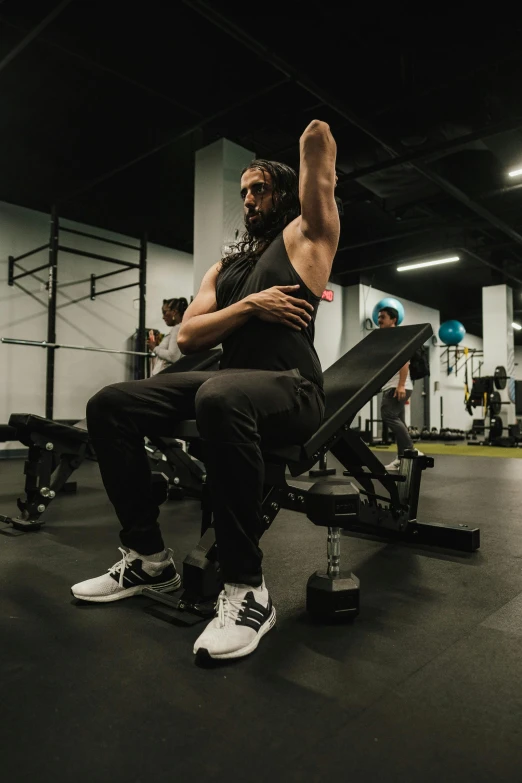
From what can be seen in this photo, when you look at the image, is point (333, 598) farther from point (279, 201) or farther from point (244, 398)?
point (279, 201)

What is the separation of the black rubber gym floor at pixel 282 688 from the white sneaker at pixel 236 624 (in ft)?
0.10

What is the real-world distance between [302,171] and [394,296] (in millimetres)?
9788

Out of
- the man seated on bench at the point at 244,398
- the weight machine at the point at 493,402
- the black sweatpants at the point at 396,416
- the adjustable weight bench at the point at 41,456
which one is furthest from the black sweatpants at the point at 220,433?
the weight machine at the point at 493,402

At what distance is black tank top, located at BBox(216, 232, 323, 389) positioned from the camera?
1.26 meters

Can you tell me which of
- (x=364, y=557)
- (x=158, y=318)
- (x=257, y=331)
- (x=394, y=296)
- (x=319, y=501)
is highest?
(x=394, y=296)

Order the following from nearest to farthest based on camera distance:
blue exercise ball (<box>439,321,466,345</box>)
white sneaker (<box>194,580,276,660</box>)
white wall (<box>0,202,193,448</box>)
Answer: white sneaker (<box>194,580,276,660</box>) < white wall (<box>0,202,193,448</box>) < blue exercise ball (<box>439,321,466,345</box>)

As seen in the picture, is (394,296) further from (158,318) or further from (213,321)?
(213,321)

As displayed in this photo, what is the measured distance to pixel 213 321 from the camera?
1.30 meters

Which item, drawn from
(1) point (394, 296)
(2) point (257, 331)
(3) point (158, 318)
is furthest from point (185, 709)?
(1) point (394, 296)

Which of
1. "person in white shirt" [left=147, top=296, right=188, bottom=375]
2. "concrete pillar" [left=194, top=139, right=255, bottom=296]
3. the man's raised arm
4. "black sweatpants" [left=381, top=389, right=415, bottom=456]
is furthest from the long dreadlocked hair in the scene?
"concrete pillar" [left=194, top=139, right=255, bottom=296]

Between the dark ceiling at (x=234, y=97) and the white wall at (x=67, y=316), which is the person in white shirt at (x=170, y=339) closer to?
the dark ceiling at (x=234, y=97)

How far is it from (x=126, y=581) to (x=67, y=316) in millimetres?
5031

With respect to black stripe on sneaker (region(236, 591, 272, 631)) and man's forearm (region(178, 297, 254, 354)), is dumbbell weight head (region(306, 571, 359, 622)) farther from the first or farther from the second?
man's forearm (region(178, 297, 254, 354))

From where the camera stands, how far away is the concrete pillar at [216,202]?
179 inches
